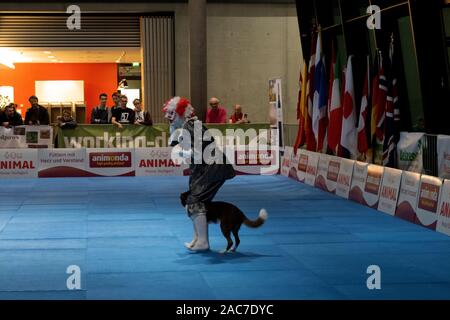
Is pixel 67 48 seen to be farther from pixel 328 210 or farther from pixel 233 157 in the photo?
pixel 328 210

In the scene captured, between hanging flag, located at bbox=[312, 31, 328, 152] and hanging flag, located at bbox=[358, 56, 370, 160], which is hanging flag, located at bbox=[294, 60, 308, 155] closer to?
hanging flag, located at bbox=[312, 31, 328, 152]

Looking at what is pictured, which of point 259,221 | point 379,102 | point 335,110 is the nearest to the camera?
point 259,221

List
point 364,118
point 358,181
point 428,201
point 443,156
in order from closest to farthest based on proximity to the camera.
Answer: point 428,201 → point 443,156 → point 358,181 → point 364,118

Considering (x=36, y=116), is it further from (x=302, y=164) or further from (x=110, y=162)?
(x=302, y=164)

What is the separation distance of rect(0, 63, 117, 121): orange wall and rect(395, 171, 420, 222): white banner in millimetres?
29074

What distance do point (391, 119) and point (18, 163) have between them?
11481mm

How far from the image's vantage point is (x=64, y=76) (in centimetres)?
4247

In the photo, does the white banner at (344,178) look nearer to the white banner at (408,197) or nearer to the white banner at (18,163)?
the white banner at (408,197)

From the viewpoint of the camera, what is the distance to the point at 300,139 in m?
20.6

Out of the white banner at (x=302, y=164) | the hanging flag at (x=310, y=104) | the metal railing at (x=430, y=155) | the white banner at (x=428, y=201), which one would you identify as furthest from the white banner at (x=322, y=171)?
the white banner at (x=428, y=201)

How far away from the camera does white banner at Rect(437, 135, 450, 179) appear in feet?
44.4

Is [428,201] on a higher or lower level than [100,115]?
lower

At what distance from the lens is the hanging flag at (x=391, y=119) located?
1588cm

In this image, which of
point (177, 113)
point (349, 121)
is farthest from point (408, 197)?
point (177, 113)
